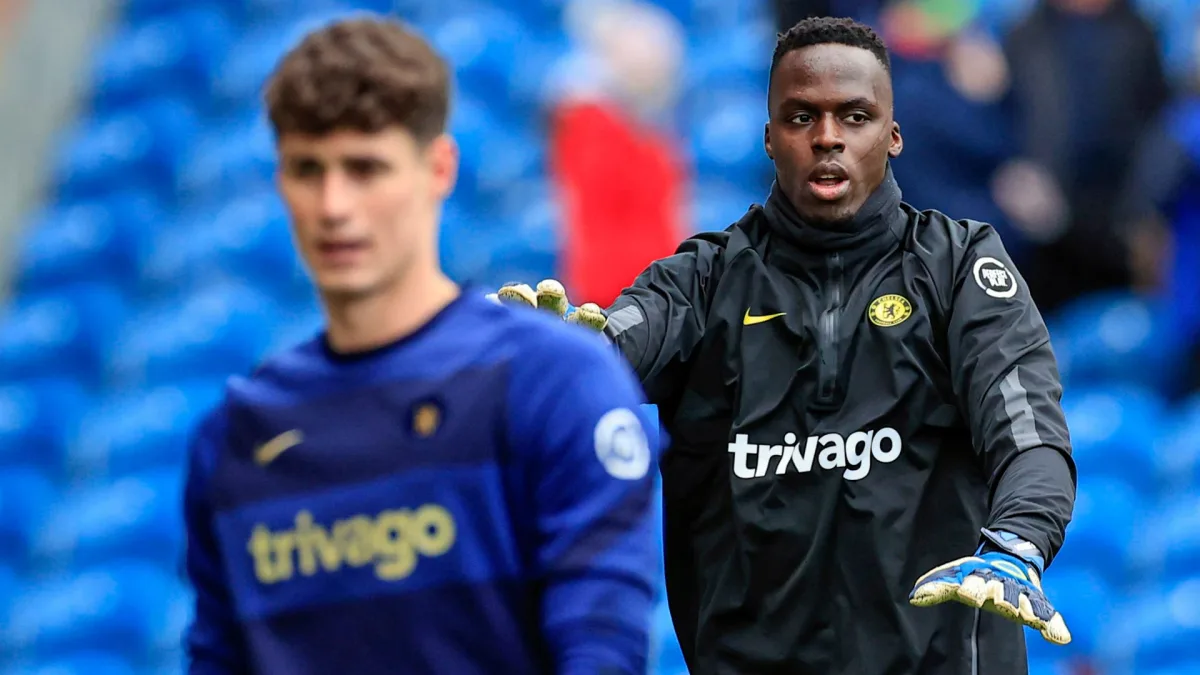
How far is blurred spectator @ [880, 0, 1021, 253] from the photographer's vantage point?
25.3 ft

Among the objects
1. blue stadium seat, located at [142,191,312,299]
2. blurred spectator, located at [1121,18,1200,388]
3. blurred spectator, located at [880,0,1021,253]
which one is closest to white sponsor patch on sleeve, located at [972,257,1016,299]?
blurred spectator, located at [880,0,1021,253]

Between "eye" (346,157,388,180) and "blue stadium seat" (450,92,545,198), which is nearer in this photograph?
"eye" (346,157,388,180)

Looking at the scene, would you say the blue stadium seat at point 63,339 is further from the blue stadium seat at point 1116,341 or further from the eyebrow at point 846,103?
the eyebrow at point 846,103

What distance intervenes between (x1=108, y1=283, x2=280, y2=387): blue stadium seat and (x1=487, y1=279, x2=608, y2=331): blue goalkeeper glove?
6231 mm

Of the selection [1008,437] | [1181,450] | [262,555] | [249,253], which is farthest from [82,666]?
[262,555]

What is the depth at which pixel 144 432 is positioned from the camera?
32.4ft

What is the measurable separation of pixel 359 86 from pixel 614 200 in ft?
19.2

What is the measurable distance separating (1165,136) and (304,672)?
5953 mm

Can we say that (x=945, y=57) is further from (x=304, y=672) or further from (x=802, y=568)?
(x=304, y=672)

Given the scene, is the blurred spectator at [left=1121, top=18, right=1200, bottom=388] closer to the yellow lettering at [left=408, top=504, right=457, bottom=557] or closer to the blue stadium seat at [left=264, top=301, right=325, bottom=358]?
the blue stadium seat at [left=264, top=301, right=325, bottom=358]

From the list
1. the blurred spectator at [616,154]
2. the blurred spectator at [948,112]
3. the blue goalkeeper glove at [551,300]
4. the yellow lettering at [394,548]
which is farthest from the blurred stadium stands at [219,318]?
the yellow lettering at [394,548]

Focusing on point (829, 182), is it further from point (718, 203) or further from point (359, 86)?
point (718, 203)

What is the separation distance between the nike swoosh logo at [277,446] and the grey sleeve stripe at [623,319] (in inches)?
33.6

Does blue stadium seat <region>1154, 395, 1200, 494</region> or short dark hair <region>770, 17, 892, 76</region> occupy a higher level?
blue stadium seat <region>1154, 395, 1200, 494</region>
